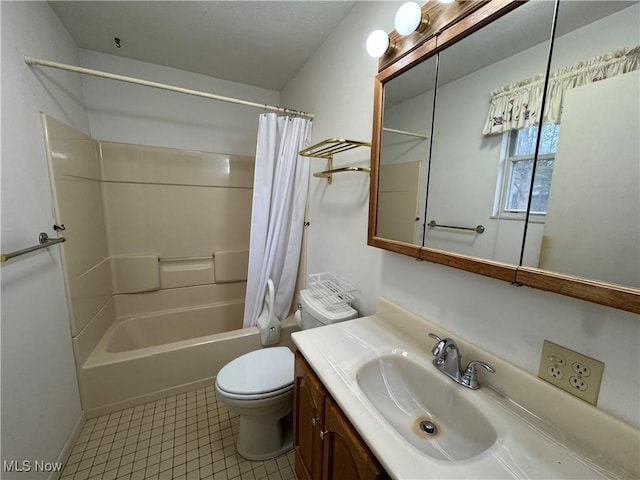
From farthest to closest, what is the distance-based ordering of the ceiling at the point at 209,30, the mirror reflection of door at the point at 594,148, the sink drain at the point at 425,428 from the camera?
the ceiling at the point at 209,30 → the sink drain at the point at 425,428 → the mirror reflection of door at the point at 594,148

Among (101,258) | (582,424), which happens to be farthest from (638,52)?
(101,258)

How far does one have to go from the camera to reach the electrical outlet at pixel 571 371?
600mm

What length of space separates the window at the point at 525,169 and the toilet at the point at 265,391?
87 centimetres

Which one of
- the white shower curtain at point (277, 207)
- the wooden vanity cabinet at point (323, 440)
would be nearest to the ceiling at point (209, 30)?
the white shower curtain at point (277, 207)

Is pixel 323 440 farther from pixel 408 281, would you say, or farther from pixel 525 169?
pixel 525 169

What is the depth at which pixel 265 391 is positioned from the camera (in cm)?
123

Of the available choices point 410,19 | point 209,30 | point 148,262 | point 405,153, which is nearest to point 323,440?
point 405,153

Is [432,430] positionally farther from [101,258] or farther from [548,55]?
[101,258]

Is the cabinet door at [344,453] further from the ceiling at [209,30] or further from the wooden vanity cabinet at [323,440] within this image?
the ceiling at [209,30]

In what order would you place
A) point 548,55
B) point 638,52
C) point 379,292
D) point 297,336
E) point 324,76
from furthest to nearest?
1. point 324,76
2. point 379,292
3. point 297,336
4. point 548,55
5. point 638,52

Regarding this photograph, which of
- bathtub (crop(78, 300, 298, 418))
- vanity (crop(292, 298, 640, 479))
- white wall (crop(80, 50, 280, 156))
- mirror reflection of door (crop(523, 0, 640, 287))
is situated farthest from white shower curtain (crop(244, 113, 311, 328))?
mirror reflection of door (crop(523, 0, 640, 287))

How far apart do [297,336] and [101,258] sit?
74.9 inches

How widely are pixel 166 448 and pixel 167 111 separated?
247 cm

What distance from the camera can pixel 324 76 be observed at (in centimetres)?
170
